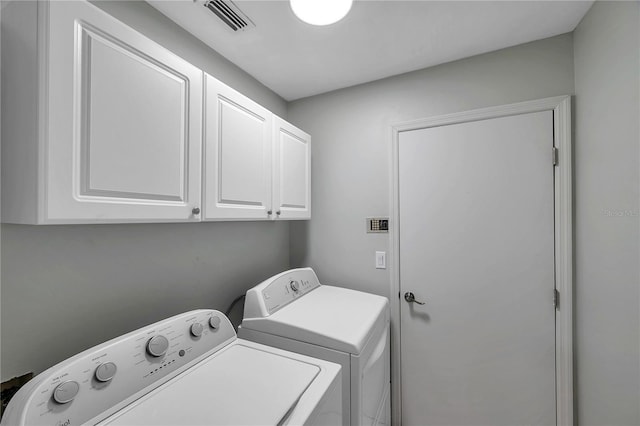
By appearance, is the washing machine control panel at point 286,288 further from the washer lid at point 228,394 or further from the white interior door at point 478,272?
the white interior door at point 478,272

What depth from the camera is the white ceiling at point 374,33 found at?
4.19 feet

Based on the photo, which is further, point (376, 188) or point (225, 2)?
point (376, 188)

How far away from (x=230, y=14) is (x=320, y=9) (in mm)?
502

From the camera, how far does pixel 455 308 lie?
170 centimetres

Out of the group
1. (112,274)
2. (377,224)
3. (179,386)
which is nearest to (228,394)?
(179,386)

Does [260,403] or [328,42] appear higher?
[328,42]

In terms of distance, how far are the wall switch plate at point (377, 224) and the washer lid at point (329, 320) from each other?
1.59ft

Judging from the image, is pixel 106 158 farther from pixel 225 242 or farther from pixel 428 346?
pixel 428 346

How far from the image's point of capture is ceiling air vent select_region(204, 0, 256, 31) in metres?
1.24

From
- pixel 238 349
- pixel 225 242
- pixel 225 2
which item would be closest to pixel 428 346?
pixel 238 349

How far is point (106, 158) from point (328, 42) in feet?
4.33

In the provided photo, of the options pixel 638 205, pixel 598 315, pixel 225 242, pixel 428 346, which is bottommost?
pixel 428 346

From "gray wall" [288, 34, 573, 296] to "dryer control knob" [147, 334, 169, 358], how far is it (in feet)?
4.26

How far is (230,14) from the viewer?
4.30ft
